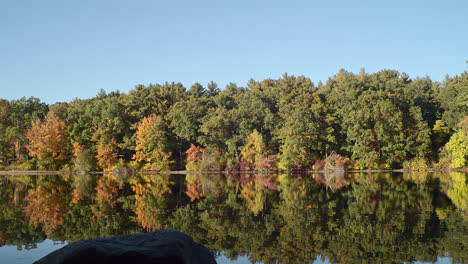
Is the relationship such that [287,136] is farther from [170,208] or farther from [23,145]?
[23,145]

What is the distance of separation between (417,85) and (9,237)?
210 feet

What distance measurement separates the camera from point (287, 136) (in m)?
47.9

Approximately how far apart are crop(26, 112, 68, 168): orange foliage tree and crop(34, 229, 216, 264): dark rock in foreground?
172 feet

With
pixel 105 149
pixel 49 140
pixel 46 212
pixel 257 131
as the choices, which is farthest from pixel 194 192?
pixel 49 140

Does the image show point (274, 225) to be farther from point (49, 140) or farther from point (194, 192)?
point (49, 140)

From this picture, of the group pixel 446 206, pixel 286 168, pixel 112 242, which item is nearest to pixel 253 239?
pixel 112 242

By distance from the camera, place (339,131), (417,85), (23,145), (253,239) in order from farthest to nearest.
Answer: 1. (417,85)
2. (23,145)
3. (339,131)
4. (253,239)

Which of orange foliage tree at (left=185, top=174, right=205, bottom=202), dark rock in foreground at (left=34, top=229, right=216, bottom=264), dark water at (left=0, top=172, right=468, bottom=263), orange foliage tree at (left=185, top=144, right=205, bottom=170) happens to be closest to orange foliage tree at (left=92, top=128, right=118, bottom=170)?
orange foliage tree at (left=185, top=144, right=205, bottom=170)

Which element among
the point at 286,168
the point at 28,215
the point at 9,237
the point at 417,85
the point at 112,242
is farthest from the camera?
the point at 417,85

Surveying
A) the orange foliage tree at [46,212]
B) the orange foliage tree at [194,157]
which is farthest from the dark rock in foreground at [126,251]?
the orange foliage tree at [194,157]

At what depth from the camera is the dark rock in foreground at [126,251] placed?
177 inches

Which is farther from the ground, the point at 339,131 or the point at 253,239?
the point at 339,131

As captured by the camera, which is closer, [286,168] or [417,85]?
[286,168]

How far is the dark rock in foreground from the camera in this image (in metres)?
4.49
